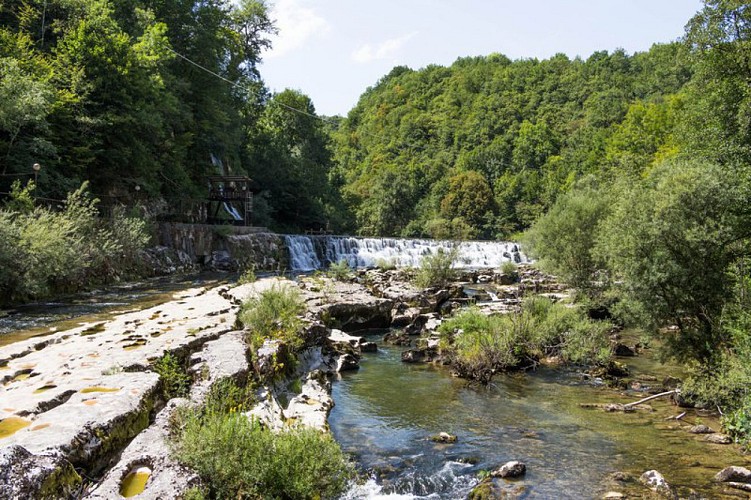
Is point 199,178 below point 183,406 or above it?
above

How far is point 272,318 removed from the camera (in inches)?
407

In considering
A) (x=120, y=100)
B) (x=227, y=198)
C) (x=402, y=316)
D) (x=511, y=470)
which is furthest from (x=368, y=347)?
(x=227, y=198)

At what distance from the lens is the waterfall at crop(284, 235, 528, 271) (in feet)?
117

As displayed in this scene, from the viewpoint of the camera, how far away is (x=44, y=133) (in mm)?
20000

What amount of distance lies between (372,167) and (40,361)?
82790 millimetres

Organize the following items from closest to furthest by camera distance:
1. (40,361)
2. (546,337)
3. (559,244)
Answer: (40,361) < (546,337) < (559,244)

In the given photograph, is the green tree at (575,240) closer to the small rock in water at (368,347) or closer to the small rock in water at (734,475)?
the small rock in water at (368,347)

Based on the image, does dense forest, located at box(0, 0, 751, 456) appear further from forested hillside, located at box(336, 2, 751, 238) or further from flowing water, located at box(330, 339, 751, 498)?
flowing water, located at box(330, 339, 751, 498)

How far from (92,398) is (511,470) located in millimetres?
5006

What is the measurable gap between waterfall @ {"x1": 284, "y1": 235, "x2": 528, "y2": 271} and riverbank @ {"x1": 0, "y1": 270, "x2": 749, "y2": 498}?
21.4 metres

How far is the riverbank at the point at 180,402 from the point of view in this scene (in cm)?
417

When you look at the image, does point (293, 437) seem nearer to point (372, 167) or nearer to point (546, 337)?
point (546, 337)

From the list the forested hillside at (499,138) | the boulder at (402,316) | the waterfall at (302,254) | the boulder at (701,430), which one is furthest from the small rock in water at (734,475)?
the forested hillside at (499,138)

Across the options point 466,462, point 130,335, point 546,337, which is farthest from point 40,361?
point 546,337
